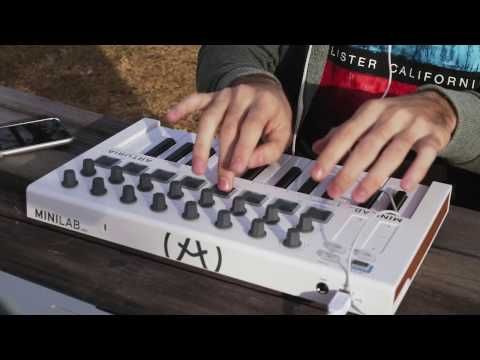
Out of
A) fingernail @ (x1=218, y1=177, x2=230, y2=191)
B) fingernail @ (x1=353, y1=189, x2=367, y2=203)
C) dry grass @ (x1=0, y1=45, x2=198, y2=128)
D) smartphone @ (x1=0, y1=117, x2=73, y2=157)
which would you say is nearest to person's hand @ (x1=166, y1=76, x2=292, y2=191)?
fingernail @ (x1=218, y1=177, x2=230, y2=191)

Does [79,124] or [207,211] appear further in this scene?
[79,124]

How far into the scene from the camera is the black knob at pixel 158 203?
1317mm

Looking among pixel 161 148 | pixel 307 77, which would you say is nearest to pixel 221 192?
pixel 161 148

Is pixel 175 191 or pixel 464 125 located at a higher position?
pixel 464 125

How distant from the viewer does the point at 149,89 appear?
402 cm

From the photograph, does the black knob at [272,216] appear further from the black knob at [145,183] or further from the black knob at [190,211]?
the black knob at [145,183]

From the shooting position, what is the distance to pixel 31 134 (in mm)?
1688

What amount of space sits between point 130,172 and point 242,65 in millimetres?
528

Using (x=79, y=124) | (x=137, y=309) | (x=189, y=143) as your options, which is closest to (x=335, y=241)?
(x=137, y=309)

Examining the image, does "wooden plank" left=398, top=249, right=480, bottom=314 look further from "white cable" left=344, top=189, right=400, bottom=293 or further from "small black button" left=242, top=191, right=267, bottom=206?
"small black button" left=242, top=191, right=267, bottom=206

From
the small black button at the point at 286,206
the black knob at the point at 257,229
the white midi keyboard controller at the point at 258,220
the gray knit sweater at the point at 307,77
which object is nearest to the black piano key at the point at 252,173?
the white midi keyboard controller at the point at 258,220

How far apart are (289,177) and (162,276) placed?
34 centimetres

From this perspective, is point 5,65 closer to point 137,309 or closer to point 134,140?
point 134,140

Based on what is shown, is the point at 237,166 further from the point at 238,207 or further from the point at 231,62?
the point at 231,62
